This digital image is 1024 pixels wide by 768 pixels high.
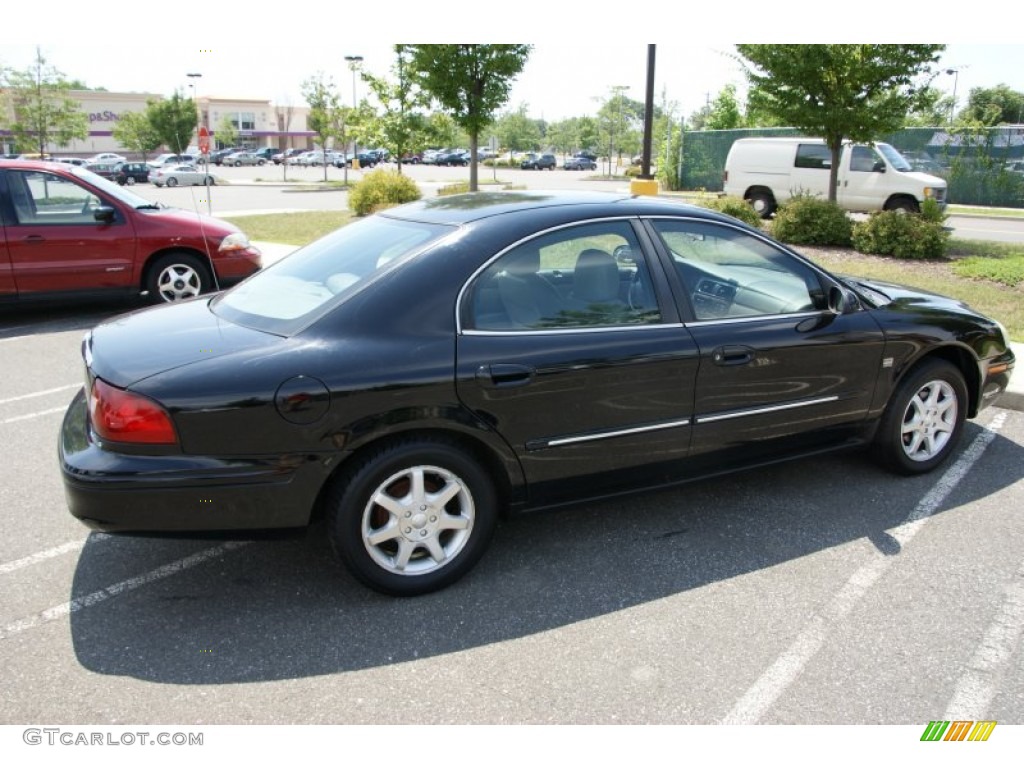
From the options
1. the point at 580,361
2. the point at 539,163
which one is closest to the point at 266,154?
the point at 539,163

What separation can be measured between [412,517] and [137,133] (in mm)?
66554

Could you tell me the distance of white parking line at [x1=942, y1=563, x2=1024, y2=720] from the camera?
2752 millimetres

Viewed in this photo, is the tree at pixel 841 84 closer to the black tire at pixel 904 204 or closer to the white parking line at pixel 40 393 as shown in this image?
the black tire at pixel 904 204

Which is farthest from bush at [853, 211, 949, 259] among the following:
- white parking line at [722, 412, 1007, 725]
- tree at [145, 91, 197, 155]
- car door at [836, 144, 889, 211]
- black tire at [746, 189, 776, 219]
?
tree at [145, 91, 197, 155]

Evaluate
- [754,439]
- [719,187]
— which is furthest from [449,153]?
[754,439]

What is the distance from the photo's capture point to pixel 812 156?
19.2 metres

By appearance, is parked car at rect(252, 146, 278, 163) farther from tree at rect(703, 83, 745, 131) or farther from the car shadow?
the car shadow

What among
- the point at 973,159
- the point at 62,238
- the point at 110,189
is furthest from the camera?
the point at 973,159

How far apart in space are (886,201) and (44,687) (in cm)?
1922

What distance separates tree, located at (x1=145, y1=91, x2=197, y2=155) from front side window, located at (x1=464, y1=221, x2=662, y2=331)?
63.4 meters

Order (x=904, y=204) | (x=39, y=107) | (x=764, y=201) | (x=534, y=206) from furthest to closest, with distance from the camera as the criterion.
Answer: (x=39, y=107) → (x=764, y=201) → (x=904, y=204) → (x=534, y=206)

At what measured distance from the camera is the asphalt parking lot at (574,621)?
275cm

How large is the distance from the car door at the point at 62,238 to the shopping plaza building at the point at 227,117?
66.5m

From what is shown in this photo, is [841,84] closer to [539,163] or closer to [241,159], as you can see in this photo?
[539,163]
